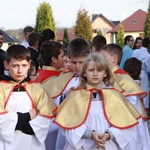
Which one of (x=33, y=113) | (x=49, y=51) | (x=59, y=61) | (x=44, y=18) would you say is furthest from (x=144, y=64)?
(x=44, y=18)

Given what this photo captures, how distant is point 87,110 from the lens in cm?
Answer: 437

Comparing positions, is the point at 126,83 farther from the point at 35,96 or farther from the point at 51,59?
the point at 35,96

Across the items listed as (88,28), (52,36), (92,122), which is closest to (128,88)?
(92,122)

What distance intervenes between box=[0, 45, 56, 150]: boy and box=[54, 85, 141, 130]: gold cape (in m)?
0.16

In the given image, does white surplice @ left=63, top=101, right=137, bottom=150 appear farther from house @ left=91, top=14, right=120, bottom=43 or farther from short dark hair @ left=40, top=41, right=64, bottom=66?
house @ left=91, top=14, right=120, bottom=43

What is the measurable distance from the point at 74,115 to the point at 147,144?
257 centimetres

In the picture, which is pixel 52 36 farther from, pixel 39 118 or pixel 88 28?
pixel 88 28

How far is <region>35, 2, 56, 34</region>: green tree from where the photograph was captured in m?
41.2

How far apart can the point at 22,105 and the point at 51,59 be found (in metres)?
1.53

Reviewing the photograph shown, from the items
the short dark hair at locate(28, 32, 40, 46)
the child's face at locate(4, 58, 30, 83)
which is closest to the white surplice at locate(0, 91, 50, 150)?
the child's face at locate(4, 58, 30, 83)

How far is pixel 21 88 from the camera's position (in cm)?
443

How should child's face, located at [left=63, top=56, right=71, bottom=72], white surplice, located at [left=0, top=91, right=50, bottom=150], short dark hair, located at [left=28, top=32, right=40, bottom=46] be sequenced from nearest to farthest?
white surplice, located at [left=0, top=91, right=50, bottom=150], child's face, located at [left=63, top=56, right=71, bottom=72], short dark hair, located at [left=28, top=32, right=40, bottom=46]

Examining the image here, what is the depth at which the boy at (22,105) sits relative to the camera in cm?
433

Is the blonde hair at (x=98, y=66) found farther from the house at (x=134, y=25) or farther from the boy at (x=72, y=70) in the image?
the house at (x=134, y=25)
